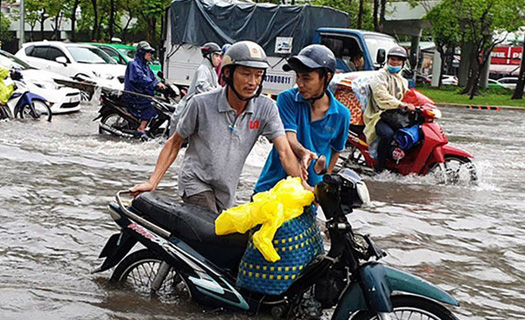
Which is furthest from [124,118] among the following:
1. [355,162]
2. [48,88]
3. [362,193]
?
[362,193]

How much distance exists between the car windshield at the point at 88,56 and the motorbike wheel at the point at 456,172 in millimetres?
12513

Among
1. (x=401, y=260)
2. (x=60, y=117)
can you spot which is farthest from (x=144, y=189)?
(x=60, y=117)

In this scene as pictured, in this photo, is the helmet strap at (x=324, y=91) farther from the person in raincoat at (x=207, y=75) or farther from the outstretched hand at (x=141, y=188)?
the person in raincoat at (x=207, y=75)

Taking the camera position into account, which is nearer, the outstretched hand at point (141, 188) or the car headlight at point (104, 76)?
the outstretched hand at point (141, 188)

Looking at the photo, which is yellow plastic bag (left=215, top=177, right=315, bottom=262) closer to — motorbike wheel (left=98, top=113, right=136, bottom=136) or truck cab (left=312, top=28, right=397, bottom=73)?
motorbike wheel (left=98, top=113, right=136, bottom=136)

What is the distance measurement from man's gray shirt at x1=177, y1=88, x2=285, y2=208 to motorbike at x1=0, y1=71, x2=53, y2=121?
10.3m

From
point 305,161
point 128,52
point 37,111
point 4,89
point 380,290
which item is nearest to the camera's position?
point 380,290

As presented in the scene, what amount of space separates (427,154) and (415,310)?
591 cm

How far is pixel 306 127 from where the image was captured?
4672 millimetres

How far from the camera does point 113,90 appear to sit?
12.4 metres

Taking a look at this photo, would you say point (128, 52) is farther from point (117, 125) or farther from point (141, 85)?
point (141, 85)

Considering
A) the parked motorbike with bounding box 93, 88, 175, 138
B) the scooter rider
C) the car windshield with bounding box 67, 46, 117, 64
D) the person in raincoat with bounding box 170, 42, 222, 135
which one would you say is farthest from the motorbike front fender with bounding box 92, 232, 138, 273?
the car windshield with bounding box 67, 46, 117, 64

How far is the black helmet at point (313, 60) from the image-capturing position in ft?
14.3

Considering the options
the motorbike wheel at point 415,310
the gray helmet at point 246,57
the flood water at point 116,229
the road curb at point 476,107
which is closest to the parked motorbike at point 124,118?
the flood water at point 116,229
